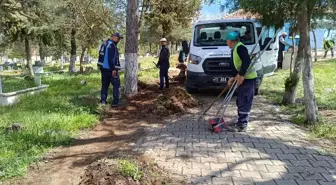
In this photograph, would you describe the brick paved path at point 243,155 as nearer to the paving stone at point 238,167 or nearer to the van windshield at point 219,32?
the paving stone at point 238,167

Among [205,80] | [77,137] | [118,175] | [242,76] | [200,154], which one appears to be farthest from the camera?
[205,80]

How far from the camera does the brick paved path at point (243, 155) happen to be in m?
3.88

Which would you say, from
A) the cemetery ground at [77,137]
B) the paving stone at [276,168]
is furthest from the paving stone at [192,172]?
the paving stone at [276,168]

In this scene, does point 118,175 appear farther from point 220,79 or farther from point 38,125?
point 220,79

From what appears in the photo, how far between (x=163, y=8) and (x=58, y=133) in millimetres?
15727

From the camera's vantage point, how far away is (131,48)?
8.92m

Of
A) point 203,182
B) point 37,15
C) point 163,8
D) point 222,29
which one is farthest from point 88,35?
point 203,182

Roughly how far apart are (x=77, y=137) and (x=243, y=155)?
9.94 feet

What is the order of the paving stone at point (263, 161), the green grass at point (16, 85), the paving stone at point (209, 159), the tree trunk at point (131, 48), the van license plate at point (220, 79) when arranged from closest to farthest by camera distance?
1. the paving stone at point (263, 161)
2. the paving stone at point (209, 159)
3. the van license plate at point (220, 79)
4. the tree trunk at point (131, 48)
5. the green grass at point (16, 85)

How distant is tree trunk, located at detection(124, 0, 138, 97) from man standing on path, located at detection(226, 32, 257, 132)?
3884mm

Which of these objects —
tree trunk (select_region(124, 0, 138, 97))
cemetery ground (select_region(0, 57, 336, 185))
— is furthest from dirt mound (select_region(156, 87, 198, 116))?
tree trunk (select_region(124, 0, 138, 97))

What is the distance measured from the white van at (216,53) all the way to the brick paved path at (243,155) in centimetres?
225

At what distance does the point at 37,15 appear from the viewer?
2148 cm

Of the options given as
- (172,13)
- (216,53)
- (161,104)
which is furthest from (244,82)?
(172,13)
